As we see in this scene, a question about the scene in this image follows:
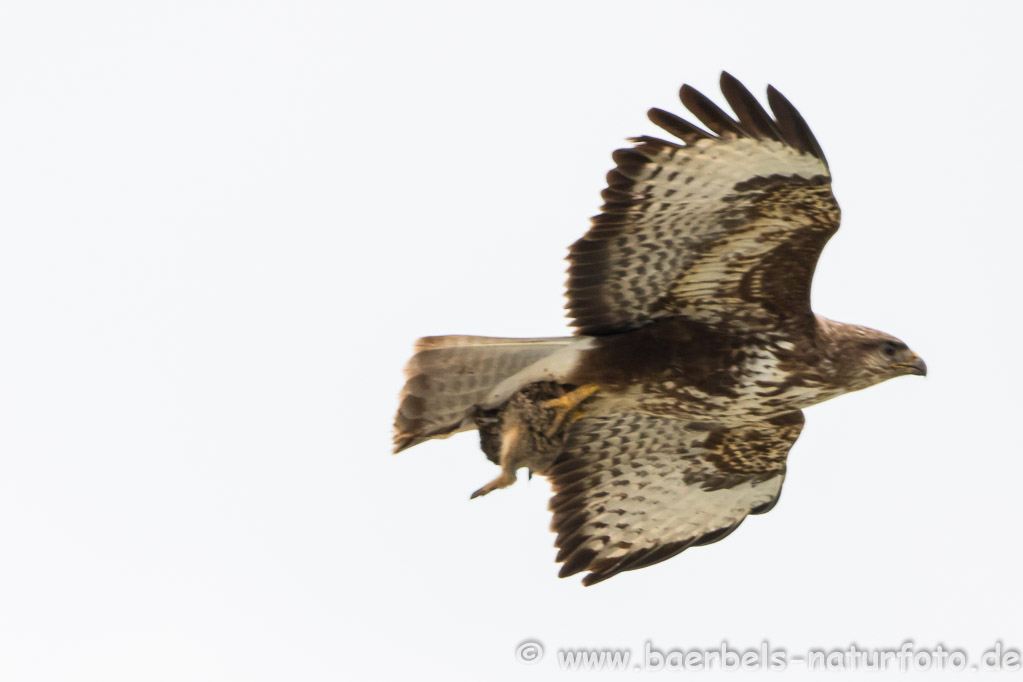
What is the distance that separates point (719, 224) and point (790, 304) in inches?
26.8

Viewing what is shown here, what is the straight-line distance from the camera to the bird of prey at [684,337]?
869cm

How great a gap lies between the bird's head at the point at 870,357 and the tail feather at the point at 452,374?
5.14ft

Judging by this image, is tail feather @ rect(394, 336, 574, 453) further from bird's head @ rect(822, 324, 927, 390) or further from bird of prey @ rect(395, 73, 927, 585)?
bird's head @ rect(822, 324, 927, 390)

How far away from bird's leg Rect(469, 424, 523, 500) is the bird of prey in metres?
0.01

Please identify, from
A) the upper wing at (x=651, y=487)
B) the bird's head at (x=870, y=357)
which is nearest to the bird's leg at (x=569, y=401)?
the upper wing at (x=651, y=487)

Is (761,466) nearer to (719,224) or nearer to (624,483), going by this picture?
(624,483)

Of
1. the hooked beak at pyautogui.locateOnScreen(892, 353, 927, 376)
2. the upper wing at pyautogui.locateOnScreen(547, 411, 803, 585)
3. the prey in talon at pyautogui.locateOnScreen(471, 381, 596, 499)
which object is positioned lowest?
the upper wing at pyautogui.locateOnScreen(547, 411, 803, 585)

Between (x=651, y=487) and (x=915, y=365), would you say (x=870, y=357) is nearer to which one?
(x=915, y=365)

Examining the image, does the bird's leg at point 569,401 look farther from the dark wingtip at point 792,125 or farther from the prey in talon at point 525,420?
the dark wingtip at point 792,125

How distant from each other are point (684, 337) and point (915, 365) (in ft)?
4.47

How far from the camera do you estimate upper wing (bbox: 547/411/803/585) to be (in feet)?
33.6

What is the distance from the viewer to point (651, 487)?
10.4 meters

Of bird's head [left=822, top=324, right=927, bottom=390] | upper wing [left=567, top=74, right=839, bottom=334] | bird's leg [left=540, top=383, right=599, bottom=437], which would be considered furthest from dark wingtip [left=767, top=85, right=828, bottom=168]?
bird's leg [left=540, top=383, right=599, bottom=437]

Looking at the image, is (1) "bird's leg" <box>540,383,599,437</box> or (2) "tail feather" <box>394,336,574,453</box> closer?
(2) "tail feather" <box>394,336,574,453</box>
